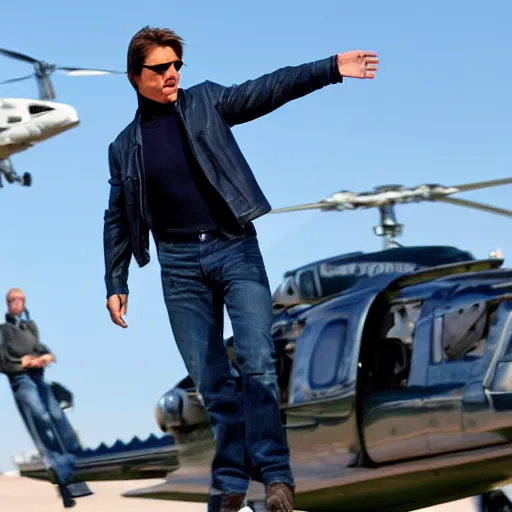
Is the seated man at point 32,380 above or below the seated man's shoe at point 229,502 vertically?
below

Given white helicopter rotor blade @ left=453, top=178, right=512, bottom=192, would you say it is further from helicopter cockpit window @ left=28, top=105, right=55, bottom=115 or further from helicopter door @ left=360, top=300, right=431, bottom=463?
helicopter cockpit window @ left=28, top=105, right=55, bottom=115

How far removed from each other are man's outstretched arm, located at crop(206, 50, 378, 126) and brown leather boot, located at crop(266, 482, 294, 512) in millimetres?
1442

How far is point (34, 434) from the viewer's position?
10.5 m

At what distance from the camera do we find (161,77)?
460 cm

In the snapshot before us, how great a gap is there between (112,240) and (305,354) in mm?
3715

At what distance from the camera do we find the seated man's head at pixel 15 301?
10.9m

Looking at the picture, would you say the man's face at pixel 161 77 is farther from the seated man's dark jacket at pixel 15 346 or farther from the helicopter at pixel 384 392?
the seated man's dark jacket at pixel 15 346

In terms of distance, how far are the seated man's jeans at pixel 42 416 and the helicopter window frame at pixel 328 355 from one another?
2667 mm

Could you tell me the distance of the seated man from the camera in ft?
34.2

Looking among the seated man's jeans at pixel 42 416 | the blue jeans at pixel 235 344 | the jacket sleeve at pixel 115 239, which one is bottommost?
the seated man's jeans at pixel 42 416

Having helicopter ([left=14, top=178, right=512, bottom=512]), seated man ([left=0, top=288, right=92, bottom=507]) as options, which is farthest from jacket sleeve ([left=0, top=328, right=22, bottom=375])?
helicopter ([left=14, top=178, right=512, bottom=512])

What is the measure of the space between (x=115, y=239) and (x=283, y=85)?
103 cm

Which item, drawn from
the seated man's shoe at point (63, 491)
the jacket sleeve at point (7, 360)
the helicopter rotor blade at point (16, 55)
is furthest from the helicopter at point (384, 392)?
the helicopter rotor blade at point (16, 55)

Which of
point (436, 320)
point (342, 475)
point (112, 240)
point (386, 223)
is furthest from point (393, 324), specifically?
point (386, 223)
